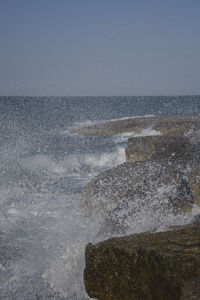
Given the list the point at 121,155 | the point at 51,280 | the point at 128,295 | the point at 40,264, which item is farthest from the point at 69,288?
the point at 121,155

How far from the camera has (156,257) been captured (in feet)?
6.84

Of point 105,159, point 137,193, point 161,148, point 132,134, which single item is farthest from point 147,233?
point 132,134

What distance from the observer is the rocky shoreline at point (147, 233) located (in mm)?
1991

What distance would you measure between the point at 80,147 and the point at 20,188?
8401mm

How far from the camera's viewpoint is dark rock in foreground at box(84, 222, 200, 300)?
1901mm

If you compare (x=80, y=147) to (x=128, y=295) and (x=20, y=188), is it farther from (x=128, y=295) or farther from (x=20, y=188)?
(x=128, y=295)

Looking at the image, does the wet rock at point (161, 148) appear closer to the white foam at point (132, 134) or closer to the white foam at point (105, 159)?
the white foam at point (105, 159)

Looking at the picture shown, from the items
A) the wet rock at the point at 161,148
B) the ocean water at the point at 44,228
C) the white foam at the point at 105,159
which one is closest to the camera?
the ocean water at the point at 44,228

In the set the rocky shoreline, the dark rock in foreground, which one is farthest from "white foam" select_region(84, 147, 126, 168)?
the dark rock in foreground

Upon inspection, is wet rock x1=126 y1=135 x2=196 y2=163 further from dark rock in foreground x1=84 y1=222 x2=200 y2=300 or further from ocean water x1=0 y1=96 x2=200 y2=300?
dark rock in foreground x1=84 y1=222 x2=200 y2=300

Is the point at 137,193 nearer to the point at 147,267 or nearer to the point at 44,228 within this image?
the point at 44,228

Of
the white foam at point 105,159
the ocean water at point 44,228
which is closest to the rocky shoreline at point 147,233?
the ocean water at point 44,228

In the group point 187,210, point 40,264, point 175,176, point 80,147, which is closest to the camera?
point 40,264

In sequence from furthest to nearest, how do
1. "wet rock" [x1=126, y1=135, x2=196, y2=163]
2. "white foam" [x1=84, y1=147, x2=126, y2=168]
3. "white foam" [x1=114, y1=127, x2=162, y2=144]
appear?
"white foam" [x1=114, y1=127, x2=162, y2=144] < "white foam" [x1=84, y1=147, x2=126, y2=168] < "wet rock" [x1=126, y1=135, x2=196, y2=163]
